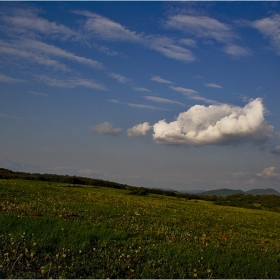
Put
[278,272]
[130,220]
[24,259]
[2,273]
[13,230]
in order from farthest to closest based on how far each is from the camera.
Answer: [130,220]
[13,230]
[278,272]
[24,259]
[2,273]

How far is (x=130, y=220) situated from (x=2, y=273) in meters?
9.07

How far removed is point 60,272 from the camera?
9711 millimetres

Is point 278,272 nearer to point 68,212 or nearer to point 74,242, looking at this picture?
point 74,242

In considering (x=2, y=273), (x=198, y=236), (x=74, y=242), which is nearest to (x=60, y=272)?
(x=2, y=273)

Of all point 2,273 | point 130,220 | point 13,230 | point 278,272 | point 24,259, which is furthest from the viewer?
point 130,220

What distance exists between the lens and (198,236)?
51.9 ft

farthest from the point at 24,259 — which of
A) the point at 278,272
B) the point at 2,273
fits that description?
the point at 278,272

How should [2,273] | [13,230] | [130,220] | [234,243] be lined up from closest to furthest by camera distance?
1. [2,273]
2. [13,230]
3. [234,243]
4. [130,220]

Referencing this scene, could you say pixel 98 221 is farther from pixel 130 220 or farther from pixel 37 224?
pixel 37 224

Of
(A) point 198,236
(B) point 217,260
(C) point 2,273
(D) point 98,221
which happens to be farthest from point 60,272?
(A) point 198,236

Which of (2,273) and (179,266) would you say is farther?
(179,266)

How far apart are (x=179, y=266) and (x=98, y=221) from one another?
6175 millimetres

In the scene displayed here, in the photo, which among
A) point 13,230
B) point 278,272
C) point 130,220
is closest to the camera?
point 278,272

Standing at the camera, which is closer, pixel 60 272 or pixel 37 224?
pixel 60 272
